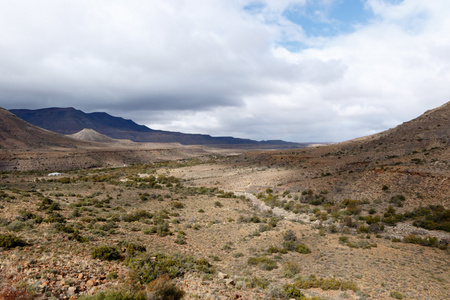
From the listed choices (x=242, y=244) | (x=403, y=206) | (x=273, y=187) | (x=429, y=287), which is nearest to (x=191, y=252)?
(x=242, y=244)

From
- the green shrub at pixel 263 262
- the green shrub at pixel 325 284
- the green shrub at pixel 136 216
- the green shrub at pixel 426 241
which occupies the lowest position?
the green shrub at pixel 136 216

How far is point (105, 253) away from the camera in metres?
10.9

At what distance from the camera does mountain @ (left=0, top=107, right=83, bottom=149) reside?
90.3 m

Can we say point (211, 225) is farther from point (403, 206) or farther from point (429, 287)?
point (403, 206)

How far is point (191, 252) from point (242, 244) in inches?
151

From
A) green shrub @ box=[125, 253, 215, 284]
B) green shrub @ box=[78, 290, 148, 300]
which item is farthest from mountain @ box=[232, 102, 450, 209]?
green shrub @ box=[78, 290, 148, 300]

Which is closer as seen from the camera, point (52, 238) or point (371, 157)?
point (52, 238)

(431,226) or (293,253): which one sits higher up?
(431,226)

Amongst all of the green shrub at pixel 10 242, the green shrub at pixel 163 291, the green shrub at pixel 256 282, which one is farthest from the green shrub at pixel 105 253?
the green shrub at pixel 256 282

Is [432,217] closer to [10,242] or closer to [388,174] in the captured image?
[388,174]

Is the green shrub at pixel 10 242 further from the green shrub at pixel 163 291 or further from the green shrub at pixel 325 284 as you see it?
the green shrub at pixel 325 284

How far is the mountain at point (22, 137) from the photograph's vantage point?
90.3 meters

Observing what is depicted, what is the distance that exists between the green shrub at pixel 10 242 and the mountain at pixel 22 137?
98.1 metres

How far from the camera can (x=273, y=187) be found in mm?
36469
